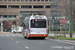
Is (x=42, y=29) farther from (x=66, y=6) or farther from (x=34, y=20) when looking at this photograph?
(x=66, y=6)

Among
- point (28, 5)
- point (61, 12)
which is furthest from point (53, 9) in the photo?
point (28, 5)

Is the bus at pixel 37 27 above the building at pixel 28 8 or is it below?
below

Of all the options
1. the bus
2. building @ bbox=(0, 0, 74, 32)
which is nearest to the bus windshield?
the bus

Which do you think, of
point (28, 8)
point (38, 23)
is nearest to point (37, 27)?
point (38, 23)

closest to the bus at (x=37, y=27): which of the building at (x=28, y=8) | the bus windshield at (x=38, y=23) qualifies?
the bus windshield at (x=38, y=23)

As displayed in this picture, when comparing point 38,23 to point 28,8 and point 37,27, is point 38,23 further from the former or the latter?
point 28,8

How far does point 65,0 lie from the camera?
46.8 meters

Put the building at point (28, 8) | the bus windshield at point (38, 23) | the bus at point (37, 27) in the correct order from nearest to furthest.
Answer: the bus at point (37, 27)
the bus windshield at point (38, 23)
the building at point (28, 8)

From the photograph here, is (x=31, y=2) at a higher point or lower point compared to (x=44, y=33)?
higher

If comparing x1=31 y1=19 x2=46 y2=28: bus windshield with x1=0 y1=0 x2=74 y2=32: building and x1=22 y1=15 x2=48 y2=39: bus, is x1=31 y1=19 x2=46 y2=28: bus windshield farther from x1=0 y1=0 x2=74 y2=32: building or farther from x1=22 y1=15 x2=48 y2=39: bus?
x1=0 y1=0 x2=74 y2=32: building

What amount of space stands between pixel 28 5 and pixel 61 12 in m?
14.2

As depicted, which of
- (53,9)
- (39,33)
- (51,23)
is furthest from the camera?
(51,23)

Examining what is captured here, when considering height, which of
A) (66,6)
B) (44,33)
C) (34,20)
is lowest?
(44,33)

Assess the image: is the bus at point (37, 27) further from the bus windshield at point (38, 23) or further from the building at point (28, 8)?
the building at point (28, 8)
